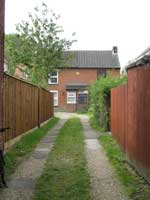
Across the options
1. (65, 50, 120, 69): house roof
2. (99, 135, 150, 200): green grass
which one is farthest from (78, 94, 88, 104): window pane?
(99, 135, 150, 200): green grass

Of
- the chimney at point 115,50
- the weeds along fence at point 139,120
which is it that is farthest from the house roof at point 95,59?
the weeds along fence at point 139,120

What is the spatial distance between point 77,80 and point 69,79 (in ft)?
3.45

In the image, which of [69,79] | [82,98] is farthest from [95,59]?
[82,98]

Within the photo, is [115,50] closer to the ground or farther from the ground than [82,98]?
farther from the ground

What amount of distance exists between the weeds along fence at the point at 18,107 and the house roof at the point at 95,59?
151ft

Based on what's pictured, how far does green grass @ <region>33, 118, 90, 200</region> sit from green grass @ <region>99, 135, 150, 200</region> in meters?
0.72

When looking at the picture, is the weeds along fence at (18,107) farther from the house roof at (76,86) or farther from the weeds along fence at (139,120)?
the house roof at (76,86)

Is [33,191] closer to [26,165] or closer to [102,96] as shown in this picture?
[26,165]

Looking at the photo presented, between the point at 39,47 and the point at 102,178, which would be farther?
the point at 39,47

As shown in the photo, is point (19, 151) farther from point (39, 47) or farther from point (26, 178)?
point (39, 47)

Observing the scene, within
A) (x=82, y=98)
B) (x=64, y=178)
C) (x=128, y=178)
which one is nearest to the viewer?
(x=128, y=178)

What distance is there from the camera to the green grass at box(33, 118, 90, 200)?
977 cm

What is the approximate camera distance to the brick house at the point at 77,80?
234 ft

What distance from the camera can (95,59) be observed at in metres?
75.9
